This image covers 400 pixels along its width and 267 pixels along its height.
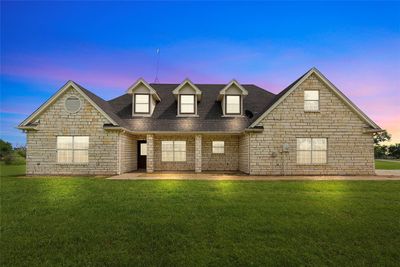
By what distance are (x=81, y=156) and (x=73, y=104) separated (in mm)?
3705

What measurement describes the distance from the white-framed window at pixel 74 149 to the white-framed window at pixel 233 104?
11.2 m

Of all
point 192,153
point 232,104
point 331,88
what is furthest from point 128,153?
point 331,88

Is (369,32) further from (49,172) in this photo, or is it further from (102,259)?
(49,172)

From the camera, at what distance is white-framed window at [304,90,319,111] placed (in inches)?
728

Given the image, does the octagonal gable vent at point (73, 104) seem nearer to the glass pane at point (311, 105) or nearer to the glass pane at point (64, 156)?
the glass pane at point (64, 156)

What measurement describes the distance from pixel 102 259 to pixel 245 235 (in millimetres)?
2954

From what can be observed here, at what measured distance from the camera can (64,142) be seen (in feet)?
60.4

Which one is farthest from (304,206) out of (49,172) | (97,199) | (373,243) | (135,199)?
(49,172)

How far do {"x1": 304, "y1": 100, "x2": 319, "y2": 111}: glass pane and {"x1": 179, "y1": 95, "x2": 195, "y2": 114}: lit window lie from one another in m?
8.85

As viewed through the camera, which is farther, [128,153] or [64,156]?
[128,153]

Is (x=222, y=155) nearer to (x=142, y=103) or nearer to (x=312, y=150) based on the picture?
(x=312, y=150)

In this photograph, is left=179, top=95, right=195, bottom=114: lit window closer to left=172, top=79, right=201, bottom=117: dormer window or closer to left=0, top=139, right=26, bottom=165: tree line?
left=172, top=79, right=201, bottom=117: dormer window

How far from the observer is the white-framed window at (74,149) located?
60.3 feet

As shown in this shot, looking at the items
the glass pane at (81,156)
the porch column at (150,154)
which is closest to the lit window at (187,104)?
the porch column at (150,154)
